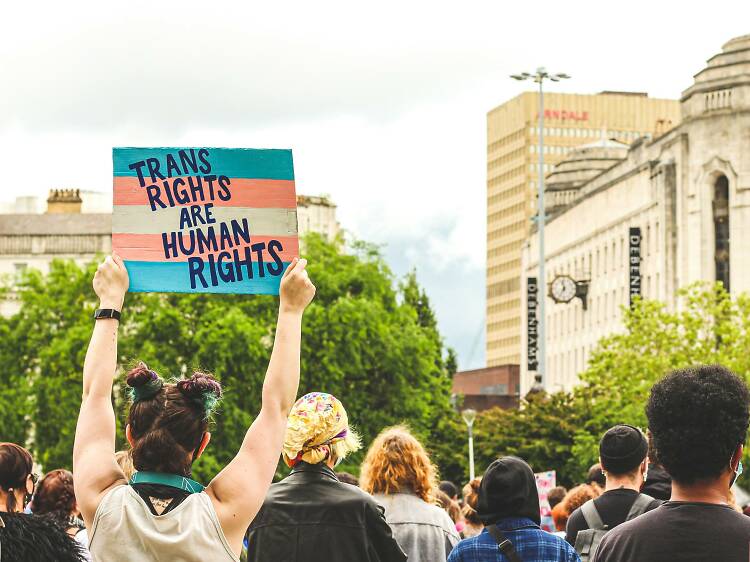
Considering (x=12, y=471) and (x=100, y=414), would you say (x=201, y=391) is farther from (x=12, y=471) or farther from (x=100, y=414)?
(x=12, y=471)

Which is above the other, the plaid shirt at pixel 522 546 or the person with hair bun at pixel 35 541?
the person with hair bun at pixel 35 541

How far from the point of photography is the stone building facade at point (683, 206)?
89.9m

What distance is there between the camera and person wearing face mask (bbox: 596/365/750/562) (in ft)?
17.3

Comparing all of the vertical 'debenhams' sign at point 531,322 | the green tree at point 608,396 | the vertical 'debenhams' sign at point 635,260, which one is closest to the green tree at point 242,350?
the green tree at point 608,396

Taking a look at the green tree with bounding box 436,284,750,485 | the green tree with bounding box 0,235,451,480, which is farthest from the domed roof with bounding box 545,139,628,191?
the green tree with bounding box 0,235,451,480

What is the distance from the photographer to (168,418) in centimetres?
555

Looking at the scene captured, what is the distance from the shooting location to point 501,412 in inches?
2709

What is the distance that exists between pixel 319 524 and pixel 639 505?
189 cm

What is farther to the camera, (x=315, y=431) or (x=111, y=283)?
(x=315, y=431)

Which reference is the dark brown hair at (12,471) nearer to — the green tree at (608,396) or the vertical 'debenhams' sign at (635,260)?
the green tree at (608,396)

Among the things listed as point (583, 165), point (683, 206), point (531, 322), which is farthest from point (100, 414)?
point (583, 165)

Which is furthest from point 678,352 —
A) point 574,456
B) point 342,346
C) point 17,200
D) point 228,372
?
point 17,200

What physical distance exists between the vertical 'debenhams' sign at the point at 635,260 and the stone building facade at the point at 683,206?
17 centimetres

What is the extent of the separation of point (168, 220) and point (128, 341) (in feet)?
169
